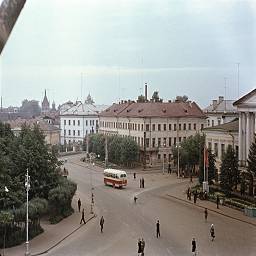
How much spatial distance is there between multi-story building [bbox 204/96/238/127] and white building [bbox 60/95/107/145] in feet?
43.7

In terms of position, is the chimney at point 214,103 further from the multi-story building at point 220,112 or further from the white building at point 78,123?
the white building at point 78,123

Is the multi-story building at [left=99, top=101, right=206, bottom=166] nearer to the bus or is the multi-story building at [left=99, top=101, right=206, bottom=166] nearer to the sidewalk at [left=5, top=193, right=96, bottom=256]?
the bus

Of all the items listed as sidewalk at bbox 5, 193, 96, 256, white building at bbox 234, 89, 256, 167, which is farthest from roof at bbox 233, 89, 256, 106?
sidewalk at bbox 5, 193, 96, 256

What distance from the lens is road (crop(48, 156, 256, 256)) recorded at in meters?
11.4

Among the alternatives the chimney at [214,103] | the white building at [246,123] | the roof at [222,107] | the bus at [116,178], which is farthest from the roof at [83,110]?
the white building at [246,123]

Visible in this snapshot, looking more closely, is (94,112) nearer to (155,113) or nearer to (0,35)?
(155,113)

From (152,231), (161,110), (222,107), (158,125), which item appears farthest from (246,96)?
(161,110)

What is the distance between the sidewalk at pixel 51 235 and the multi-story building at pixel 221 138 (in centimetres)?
874

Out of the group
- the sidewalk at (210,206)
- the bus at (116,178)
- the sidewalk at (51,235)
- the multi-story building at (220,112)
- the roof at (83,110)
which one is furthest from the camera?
the roof at (83,110)

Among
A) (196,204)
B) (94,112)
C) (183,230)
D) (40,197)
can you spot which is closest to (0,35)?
(183,230)

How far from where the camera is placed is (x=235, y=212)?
631 inches

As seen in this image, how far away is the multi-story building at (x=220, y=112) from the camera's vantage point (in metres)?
29.0

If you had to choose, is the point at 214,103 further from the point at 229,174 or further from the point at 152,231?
the point at 152,231

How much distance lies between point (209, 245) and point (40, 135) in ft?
25.2
